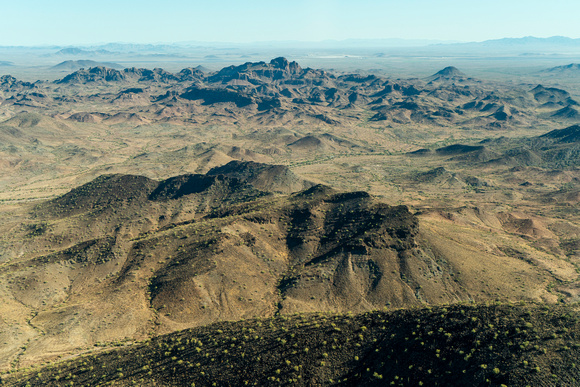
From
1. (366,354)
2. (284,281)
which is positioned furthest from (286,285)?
(366,354)

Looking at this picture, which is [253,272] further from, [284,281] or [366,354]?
[366,354]

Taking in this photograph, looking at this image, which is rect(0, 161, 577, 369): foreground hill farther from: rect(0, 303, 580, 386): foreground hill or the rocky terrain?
rect(0, 303, 580, 386): foreground hill

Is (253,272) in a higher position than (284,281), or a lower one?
higher

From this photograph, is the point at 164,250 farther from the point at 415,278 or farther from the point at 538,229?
the point at 538,229

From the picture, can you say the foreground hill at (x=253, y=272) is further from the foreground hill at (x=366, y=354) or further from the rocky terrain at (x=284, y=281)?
the foreground hill at (x=366, y=354)

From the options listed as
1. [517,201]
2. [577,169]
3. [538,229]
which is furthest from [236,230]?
[577,169]

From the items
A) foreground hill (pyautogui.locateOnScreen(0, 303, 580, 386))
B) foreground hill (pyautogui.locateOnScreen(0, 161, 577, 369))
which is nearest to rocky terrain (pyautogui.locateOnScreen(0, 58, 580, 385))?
foreground hill (pyautogui.locateOnScreen(0, 303, 580, 386))

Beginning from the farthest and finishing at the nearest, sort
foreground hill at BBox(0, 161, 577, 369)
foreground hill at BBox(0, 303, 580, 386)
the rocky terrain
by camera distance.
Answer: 1. foreground hill at BBox(0, 161, 577, 369)
2. the rocky terrain
3. foreground hill at BBox(0, 303, 580, 386)

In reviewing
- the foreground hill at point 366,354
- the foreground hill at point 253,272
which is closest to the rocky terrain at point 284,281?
the foreground hill at point 366,354
